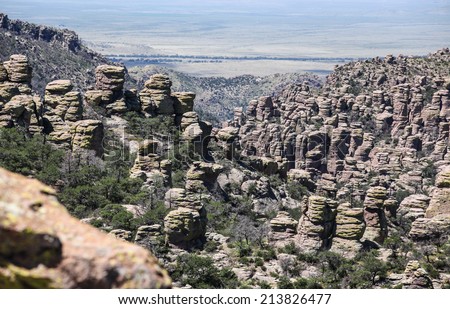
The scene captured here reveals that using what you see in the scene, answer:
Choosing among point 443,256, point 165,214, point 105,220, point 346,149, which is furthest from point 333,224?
point 346,149

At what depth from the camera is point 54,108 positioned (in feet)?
198

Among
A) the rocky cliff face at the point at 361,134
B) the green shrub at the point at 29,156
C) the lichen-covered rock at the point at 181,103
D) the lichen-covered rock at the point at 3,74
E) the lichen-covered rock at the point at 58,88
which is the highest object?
the lichen-covered rock at the point at 3,74

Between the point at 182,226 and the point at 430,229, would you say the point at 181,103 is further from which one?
the point at 430,229

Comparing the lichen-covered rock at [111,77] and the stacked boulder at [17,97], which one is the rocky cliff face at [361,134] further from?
the stacked boulder at [17,97]

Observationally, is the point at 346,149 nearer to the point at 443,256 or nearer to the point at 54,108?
the point at 54,108

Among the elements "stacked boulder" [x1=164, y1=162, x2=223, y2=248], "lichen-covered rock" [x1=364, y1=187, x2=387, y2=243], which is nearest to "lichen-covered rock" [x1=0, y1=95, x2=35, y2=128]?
"stacked boulder" [x1=164, y1=162, x2=223, y2=248]

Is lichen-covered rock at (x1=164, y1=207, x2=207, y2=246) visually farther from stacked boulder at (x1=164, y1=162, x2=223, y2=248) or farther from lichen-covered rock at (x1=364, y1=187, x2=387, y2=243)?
lichen-covered rock at (x1=364, y1=187, x2=387, y2=243)

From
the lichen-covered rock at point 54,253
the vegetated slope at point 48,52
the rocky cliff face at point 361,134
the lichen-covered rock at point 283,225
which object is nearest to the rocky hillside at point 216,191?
the lichen-covered rock at point 283,225

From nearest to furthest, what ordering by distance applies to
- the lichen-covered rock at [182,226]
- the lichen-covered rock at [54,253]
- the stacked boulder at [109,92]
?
the lichen-covered rock at [54,253] → the lichen-covered rock at [182,226] → the stacked boulder at [109,92]

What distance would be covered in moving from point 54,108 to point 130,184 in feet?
46.2

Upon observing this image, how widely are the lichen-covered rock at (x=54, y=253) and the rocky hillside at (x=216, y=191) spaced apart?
0.21 metres

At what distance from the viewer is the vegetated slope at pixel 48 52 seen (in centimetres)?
13900

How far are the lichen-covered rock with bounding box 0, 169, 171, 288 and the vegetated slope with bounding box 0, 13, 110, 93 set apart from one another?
118674 millimetres

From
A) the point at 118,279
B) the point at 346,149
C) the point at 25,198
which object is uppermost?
the point at 25,198
